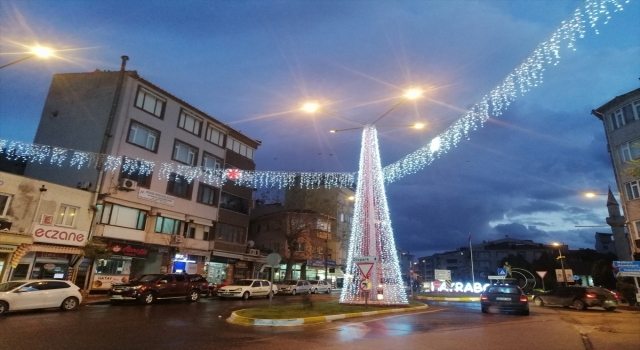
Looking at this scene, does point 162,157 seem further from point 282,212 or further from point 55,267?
point 282,212

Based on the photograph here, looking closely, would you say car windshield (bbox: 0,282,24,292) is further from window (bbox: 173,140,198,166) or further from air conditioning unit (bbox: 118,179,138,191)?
window (bbox: 173,140,198,166)

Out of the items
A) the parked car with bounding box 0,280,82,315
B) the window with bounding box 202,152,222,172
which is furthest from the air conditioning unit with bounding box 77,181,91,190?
the parked car with bounding box 0,280,82,315

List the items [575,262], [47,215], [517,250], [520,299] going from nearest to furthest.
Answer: [520,299] → [47,215] → [575,262] → [517,250]

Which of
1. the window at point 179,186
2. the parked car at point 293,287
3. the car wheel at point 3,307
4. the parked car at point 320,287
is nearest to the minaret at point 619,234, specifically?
the parked car at point 320,287

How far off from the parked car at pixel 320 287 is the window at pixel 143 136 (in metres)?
20.7

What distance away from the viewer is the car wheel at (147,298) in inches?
776

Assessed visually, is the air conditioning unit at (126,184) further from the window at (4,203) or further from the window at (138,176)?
the window at (4,203)

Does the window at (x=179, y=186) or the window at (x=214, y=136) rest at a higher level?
the window at (x=214, y=136)

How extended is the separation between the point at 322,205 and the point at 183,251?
27.0 metres

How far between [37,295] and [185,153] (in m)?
20.3

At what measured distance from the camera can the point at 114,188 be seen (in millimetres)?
26656

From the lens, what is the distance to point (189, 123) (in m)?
34.7

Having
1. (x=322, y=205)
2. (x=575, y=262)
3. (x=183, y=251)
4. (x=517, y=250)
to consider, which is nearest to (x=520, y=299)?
(x=183, y=251)

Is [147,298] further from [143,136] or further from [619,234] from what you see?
[619,234]
